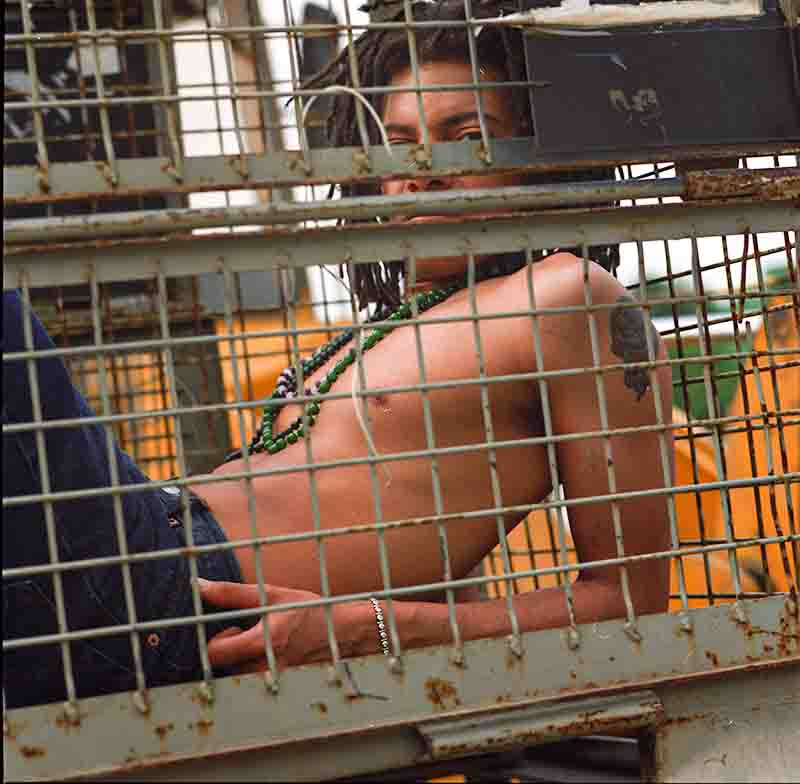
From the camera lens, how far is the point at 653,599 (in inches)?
56.7

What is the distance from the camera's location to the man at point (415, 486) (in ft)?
4.23

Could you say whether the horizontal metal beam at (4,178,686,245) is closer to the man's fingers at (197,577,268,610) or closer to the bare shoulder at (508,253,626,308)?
Answer: the bare shoulder at (508,253,626,308)

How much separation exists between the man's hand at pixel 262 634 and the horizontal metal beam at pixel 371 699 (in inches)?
3.6

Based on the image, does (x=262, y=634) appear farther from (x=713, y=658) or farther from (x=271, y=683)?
(x=713, y=658)

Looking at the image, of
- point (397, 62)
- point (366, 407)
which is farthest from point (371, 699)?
point (397, 62)

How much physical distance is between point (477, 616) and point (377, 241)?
440 millimetres

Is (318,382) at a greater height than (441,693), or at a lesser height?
greater

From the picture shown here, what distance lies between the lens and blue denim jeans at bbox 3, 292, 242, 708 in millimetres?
1244

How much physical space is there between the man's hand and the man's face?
1.82ft

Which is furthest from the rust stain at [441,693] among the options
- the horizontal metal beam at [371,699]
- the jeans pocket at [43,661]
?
the jeans pocket at [43,661]

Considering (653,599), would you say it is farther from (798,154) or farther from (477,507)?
(798,154)

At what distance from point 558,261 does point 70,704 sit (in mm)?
825

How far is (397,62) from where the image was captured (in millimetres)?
2041

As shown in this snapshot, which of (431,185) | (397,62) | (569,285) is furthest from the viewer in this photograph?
(397,62)
